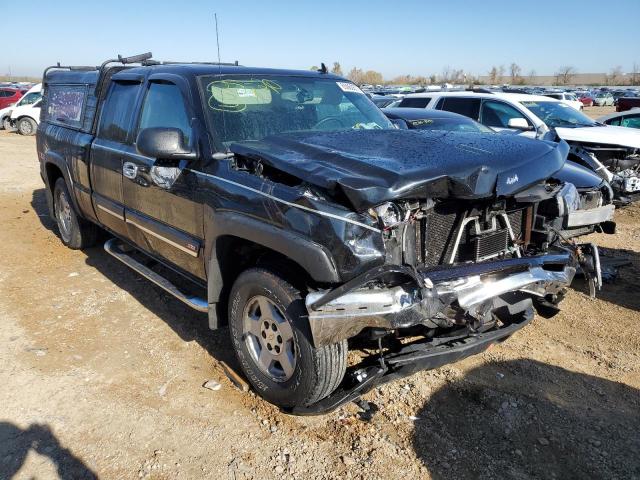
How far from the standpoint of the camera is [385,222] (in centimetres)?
267

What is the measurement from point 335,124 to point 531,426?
2493mm

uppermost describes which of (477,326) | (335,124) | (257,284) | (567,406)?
(335,124)

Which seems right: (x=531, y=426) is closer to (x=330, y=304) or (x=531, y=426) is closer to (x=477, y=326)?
(x=477, y=326)

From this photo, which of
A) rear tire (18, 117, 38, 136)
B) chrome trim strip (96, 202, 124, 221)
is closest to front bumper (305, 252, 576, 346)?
chrome trim strip (96, 202, 124, 221)

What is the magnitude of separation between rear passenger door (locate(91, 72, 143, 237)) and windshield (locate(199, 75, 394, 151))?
1.00 m

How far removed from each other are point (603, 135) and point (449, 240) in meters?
7.60

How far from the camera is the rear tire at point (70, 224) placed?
6.14 m

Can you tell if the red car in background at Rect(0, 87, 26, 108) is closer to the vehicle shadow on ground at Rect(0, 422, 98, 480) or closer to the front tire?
the vehicle shadow on ground at Rect(0, 422, 98, 480)

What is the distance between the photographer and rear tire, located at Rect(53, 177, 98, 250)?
6.14 m

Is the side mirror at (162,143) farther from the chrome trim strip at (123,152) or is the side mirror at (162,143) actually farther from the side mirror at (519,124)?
the side mirror at (519,124)

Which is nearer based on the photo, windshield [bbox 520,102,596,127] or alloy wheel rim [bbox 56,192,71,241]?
alloy wheel rim [bbox 56,192,71,241]

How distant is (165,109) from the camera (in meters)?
3.96

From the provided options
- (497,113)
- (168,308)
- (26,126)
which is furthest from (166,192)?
(26,126)

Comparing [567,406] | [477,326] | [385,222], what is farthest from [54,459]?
[567,406]
